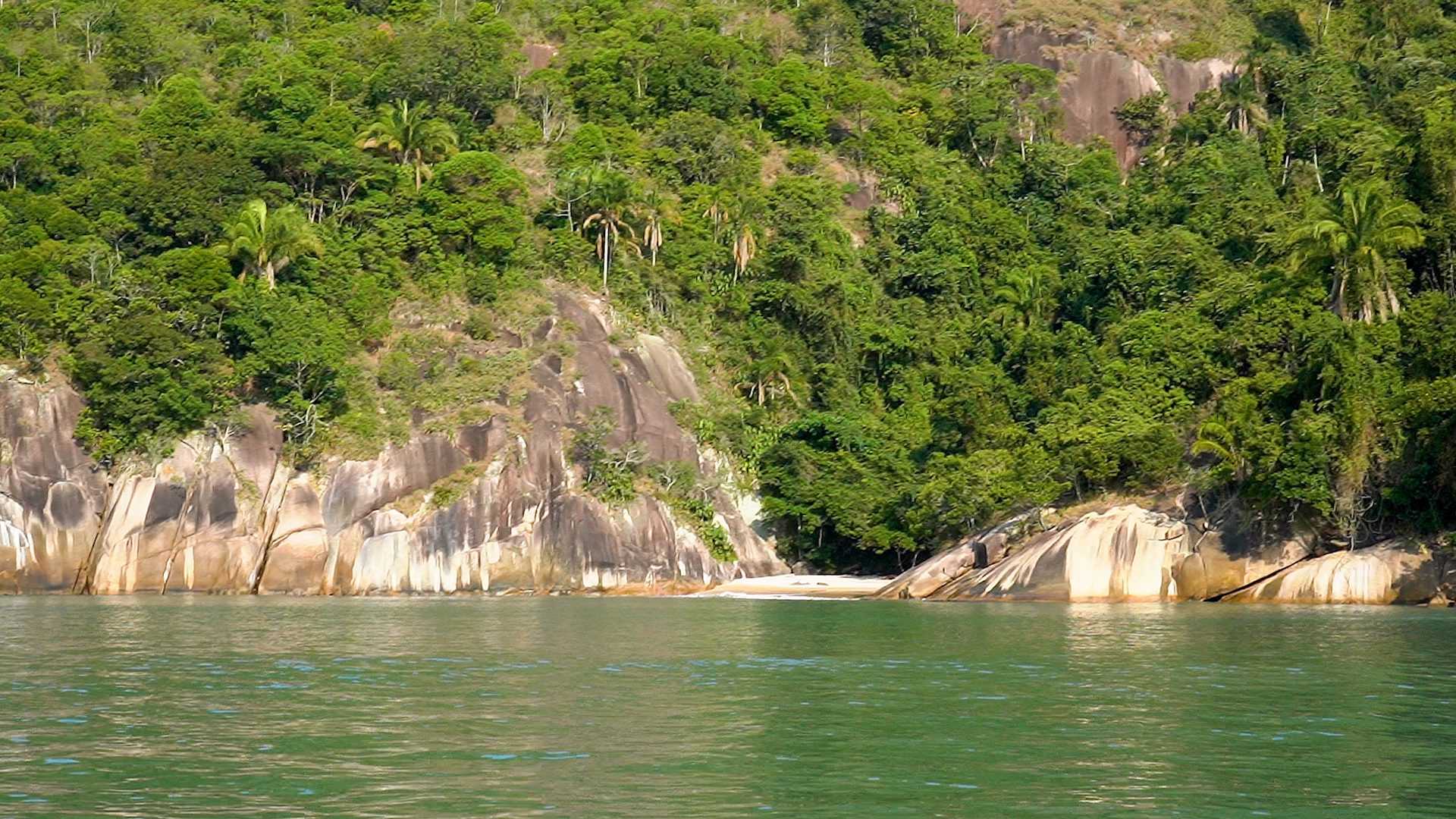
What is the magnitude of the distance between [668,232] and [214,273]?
23617mm

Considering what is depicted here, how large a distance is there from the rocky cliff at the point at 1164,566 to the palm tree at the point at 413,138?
36738 millimetres

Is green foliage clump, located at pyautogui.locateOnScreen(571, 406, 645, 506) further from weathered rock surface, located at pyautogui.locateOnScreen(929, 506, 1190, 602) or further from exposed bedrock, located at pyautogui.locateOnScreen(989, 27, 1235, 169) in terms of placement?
exposed bedrock, located at pyautogui.locateOnScreen(989, 27, 1235, 169)

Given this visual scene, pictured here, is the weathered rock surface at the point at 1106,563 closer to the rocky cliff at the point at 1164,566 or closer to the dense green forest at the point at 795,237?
the rocky cliff at the point at 1164,566

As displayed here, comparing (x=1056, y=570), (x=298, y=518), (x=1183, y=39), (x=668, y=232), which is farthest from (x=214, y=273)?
(x=1183, y=39)

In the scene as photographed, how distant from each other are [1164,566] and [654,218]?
3314 cm

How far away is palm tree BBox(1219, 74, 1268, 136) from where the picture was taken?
98.8m

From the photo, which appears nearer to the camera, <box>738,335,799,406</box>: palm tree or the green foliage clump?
the green foliage clump

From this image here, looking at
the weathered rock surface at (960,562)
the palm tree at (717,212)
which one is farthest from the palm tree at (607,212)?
the weathered rock surface at (960,562)

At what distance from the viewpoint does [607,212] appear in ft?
264

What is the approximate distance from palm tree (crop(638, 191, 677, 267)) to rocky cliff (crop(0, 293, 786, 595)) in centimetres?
1416

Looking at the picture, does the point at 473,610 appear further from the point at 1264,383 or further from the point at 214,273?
the point at 1264,383

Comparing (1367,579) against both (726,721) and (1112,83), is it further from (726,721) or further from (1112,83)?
(1112,83)

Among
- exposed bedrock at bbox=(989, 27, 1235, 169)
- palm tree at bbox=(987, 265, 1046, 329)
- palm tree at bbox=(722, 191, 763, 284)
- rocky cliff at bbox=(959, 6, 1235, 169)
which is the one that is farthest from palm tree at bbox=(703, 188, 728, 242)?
exposed bedrock at bbox=(989, 27, 1235, 169)

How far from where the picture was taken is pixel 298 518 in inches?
2662
